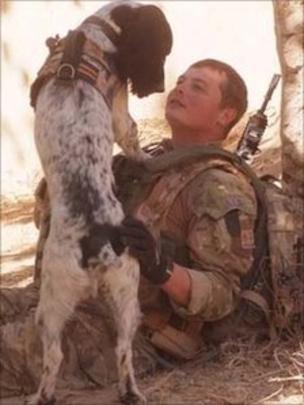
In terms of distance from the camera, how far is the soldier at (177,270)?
409 centimetres

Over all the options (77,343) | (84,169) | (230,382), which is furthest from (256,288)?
(84,169)

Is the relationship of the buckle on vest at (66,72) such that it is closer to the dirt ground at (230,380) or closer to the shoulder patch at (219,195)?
the shoulder patch at (219,195)

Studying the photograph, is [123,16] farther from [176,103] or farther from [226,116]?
[226,116]

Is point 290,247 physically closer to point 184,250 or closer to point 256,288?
point 256,288

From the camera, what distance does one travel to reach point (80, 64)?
3.73 metres

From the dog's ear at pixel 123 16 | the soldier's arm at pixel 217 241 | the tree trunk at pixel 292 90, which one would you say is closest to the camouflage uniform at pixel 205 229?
the soldier's arm at pixel 217 241

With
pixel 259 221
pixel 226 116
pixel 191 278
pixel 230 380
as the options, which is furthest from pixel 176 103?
pixel 230 380

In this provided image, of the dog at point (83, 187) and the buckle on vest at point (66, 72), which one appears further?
the buckle on vest at point (66, 72)

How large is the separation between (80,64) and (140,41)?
31cm

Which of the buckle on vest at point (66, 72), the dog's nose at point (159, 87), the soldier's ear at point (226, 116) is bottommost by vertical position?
the soldier's ear at point (226, 116)

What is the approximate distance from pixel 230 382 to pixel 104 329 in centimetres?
57

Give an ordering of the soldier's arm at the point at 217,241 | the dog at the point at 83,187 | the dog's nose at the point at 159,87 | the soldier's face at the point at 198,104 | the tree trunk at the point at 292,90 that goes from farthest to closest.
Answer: the tree trunk at the point at 292,90 → the soldier's face at the point at 198,104 → the soldier's arm at the point at 217,241 → the dog's nose at the point at 159,87 → the dog at the point at 83,187

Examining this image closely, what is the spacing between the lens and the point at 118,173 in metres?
4.43

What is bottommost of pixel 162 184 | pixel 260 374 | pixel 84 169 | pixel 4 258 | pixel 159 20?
pixel 4 258
